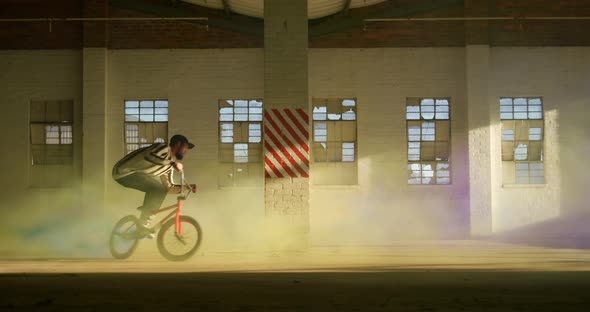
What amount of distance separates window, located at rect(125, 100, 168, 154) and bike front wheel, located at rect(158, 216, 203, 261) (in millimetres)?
7387

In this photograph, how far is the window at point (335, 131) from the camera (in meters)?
18.8

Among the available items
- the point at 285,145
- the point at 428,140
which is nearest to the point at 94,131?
the point at 285,145

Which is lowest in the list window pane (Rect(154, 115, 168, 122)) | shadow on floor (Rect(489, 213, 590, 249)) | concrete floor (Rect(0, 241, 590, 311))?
shadow on floor (Rect(489, 213, 590, 249))

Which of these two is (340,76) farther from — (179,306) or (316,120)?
(179,306)

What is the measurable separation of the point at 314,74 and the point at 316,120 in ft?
3.28

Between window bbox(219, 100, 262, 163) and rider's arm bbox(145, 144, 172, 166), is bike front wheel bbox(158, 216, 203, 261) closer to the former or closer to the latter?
rider's arm bbox(145, 144, 172, 166)

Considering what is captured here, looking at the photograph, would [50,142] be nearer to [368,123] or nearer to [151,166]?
[368,123]

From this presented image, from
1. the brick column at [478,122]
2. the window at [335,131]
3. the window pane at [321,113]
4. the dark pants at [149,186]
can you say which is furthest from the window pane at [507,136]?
the dark pants at [149,186]

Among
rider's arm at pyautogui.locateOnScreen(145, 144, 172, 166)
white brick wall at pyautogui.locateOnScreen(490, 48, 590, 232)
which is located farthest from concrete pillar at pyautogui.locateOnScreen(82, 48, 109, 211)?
white brick wall at pyautogui.locateOnScreen(490, 48, 590, 232)

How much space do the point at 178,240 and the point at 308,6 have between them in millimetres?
7243

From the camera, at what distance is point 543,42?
61.8 feet

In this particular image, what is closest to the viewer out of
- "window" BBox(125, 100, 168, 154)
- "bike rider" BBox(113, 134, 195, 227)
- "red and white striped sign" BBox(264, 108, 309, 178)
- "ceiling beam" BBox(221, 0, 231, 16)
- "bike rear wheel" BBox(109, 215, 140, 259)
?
"bike rider" BBox(113, 134, 195, 227)

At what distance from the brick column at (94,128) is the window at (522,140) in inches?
341

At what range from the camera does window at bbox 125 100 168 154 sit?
739 inches
